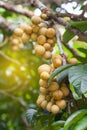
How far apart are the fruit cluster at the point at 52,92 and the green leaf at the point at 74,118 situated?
0.08m

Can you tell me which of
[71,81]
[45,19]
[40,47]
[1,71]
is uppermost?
[1,71]

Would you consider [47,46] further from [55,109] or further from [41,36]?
[55,109]

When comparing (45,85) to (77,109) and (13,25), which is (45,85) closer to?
(77,109)

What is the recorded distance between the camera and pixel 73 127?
850 mm

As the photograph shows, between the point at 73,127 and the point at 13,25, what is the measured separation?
122 centimetres

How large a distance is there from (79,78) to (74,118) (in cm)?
11

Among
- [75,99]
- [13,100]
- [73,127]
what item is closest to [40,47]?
[75,99]

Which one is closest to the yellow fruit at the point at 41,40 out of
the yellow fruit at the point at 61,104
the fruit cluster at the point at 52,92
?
the fruit cluster at the point at 52,92

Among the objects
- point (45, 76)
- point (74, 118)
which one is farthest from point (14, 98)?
point (74, 118)

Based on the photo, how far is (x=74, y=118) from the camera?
0.84 meters

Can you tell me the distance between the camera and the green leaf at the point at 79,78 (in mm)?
875

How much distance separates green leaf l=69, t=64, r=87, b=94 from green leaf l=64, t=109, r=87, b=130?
47 millimetres

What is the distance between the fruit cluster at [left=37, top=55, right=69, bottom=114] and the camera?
932 mm

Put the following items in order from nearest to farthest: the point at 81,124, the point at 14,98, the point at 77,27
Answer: the point at 81,124, the point at 77,27, the point at 14,98
